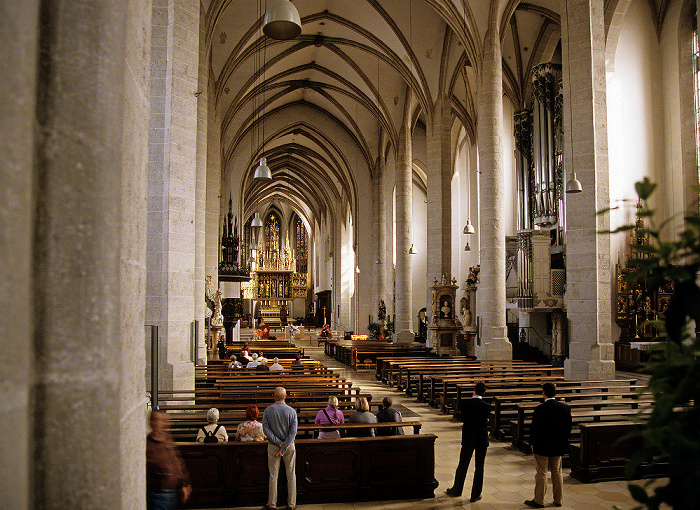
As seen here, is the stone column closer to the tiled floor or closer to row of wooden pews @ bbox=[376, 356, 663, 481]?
row of wooden pews @ bbox=[376, 356, 663, 481]

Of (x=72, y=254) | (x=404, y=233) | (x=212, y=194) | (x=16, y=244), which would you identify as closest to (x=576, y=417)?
(x=72, y=254)

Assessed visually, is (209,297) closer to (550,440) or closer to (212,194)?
(212,194)

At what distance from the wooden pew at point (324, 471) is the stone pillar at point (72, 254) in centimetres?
379

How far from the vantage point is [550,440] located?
17.4 feet

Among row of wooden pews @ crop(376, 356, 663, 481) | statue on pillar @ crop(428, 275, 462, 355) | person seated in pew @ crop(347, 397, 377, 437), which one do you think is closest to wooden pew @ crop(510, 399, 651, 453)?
row of wooden pews @ crop(376, 356, 663, 481)

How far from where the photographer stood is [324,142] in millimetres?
33031

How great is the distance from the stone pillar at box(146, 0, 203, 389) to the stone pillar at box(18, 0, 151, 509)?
245 inches

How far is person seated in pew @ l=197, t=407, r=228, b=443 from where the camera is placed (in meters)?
5.46

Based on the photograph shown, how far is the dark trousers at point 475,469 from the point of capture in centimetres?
549

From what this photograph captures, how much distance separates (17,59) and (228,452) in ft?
15.3

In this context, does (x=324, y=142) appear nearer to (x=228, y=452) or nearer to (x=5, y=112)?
(x=228, y=452)

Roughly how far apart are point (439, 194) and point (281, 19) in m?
13.0

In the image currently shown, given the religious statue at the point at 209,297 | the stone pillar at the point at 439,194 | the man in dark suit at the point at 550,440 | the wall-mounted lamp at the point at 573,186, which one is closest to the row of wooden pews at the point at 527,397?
the man in dark suit at the point at 550,440

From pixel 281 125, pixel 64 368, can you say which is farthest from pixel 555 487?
pixel 281 125
